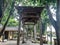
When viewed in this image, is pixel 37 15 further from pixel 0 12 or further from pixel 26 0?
pixel 0 12

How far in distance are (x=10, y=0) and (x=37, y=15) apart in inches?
251

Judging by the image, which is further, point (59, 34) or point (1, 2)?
point (1, 2)

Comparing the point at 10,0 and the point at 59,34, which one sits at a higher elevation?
the point at 10,0

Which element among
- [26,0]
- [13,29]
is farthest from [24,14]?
[13,29]

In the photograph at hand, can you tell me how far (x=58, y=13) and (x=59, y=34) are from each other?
0.63 meters

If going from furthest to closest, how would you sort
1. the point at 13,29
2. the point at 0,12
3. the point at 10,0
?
the point at 13,29 → the point at 10,0 → the point at 0,12

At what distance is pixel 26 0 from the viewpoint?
25.8 feet

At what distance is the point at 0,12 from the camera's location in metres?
5.59

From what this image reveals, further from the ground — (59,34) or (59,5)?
(59,5)

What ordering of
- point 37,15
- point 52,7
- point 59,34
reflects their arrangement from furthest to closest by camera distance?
point 37,15 < point 52,7 < point 59,34

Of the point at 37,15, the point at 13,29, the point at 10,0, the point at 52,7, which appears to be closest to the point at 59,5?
the point at 52,7

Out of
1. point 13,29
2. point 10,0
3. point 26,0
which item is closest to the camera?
point 10,0

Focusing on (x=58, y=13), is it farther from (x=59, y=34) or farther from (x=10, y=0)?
(x=10, y=0)

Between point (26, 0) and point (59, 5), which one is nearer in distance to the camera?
point (59, 5)
